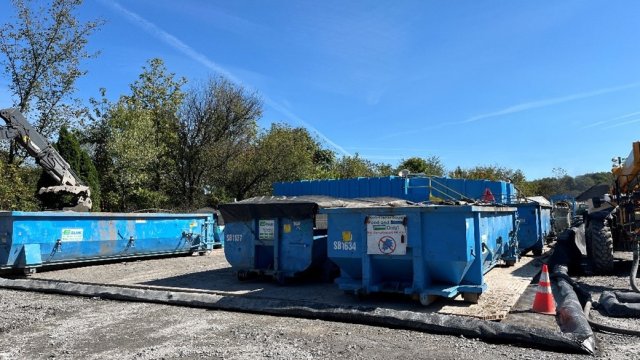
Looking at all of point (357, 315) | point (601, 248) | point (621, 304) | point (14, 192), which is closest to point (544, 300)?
point (621, 304)

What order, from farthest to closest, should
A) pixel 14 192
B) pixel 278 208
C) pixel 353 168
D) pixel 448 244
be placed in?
pixel 353 168
pixel 14 192
pixel 278 208
pixel 448 244

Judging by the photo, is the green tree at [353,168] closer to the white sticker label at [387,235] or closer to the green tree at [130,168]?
the green tree at [130,168]

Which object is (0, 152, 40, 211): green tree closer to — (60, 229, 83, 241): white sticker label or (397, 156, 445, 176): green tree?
(60, 229, 83, 241): white sticker label

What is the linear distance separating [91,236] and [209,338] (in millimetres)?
8940

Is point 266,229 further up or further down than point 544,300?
further up

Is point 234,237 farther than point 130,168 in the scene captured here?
No

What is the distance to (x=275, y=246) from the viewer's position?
923cm

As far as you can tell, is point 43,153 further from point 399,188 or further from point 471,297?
point 471,297

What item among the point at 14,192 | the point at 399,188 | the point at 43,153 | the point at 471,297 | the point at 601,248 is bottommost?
the point at 471,297

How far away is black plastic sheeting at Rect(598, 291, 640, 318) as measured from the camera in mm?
6207

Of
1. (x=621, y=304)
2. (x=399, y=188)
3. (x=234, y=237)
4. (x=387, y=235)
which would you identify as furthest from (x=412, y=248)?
(x=399, y=188)

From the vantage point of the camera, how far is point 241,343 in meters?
5.43

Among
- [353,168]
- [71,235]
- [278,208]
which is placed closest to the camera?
[278,208]

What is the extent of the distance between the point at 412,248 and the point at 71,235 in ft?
32.5
